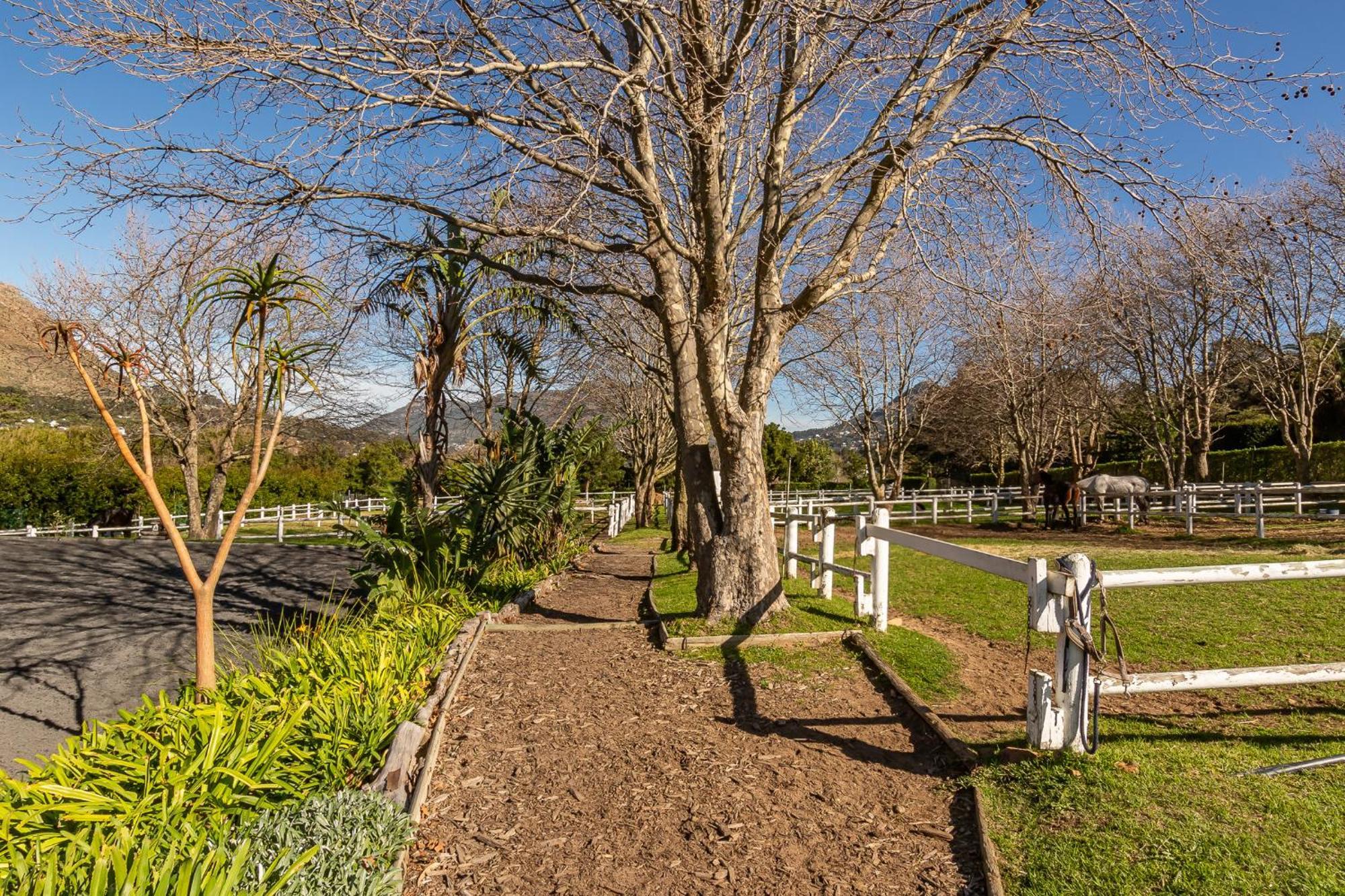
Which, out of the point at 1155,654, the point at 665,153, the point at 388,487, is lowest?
the point at 1155,654

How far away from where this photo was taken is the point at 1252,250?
1639cm

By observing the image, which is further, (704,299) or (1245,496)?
(1245,496)

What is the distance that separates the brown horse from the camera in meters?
19.0

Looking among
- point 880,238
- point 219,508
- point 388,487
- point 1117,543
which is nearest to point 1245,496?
point 1117,543

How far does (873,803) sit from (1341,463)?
3147cm

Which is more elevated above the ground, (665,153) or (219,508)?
(665,153)

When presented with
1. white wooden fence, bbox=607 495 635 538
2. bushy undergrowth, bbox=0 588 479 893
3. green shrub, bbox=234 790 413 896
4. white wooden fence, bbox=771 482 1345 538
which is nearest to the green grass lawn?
bushy undergrowth, bbox=0 588 479 893

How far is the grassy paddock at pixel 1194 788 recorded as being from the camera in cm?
293

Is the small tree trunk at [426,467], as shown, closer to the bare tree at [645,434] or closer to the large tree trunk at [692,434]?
the large tree trunk at [692,434]

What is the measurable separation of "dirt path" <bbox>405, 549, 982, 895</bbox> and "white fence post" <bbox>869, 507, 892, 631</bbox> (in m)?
0.90

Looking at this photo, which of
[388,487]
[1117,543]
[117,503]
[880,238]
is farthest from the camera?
[117,503]

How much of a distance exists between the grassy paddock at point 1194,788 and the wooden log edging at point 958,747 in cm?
5

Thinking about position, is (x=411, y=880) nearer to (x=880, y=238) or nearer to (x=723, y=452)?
(x=723, y=452)

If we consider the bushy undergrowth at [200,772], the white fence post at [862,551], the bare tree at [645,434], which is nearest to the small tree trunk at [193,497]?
the bare tree at [645,434]
